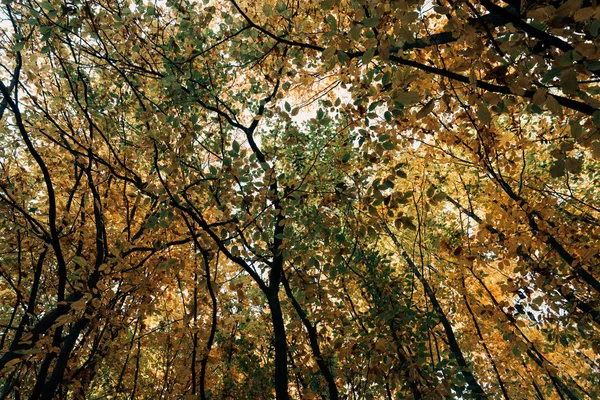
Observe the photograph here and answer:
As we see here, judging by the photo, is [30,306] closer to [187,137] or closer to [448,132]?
[187,137]

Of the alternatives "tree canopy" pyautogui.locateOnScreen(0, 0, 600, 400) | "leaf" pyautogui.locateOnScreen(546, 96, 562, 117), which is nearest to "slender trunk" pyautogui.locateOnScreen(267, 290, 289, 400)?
"tree canopy" pyautogui.locateOnScreen(0, 0, 600, 400)

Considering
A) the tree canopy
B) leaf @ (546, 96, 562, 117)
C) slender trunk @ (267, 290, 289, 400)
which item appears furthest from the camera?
slender trunk @ (267, 290, 289, 400)

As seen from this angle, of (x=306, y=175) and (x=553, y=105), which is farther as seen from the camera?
(x=306, y=175)

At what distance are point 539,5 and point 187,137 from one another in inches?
88.5

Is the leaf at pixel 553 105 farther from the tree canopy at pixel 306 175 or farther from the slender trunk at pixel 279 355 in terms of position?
the slender trunk at pixel 279 355

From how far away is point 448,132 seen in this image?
4039 mm

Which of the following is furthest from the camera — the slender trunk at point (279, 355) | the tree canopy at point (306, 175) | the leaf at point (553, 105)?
the slender trunk at point (279, 355)

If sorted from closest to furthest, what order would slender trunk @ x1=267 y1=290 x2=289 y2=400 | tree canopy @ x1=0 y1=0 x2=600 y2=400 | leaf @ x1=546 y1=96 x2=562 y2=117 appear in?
1. leaf @ x1=546 y1=96 x2=562 y2=117
2. tree canopy @ x1=0 y1=0 x2=600 y2=400
3. slender trunk @ x1=267 y1=290 x2=289 y2=400

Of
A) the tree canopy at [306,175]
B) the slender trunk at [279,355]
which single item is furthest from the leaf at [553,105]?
the slender trunk at [279,355]

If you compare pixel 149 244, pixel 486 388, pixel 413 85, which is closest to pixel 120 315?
pixel 149 244

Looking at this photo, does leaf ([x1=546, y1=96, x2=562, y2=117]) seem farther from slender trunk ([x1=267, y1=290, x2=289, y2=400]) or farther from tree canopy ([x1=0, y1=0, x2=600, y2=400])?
slender trunk ([x1=267, y1=290, x2=289, y2=400])

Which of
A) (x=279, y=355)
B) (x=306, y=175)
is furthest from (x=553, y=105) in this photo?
(x=279, y=355)

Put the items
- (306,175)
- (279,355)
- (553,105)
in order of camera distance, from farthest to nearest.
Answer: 1. (279,355)
2. (306,175)
3. (553,105)

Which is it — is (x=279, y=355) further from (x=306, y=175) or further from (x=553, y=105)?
(x=553, y=105)
